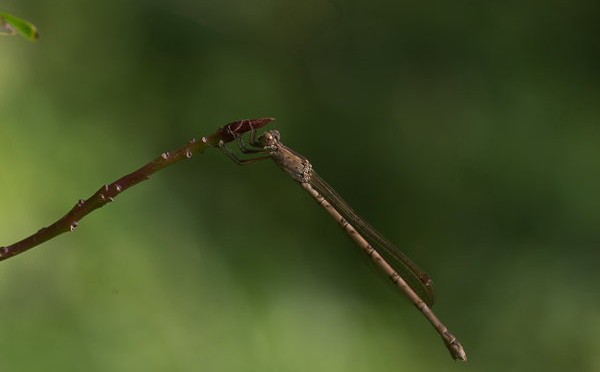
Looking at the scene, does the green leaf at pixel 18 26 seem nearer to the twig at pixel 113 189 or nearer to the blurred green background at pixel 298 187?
the twig at pixel 113 189

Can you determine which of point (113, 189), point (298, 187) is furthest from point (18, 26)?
point (298, 187)

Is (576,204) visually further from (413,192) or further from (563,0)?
(563,0)

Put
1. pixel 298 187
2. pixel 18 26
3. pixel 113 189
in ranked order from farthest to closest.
Result: pixel 298 187 < pixel 113 189 < pixel 18 26

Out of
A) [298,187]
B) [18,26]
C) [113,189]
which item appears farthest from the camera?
[298,187]

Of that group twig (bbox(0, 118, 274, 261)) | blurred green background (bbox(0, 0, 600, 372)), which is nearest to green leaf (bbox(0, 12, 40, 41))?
twig (bbox(0, 118, 274, 261))

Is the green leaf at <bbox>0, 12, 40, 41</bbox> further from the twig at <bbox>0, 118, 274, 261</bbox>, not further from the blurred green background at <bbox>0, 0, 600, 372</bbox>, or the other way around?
the blurred green background at <bbox>0, 0, 600, 372</bbox>

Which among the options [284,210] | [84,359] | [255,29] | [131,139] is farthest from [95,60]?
[84,359]

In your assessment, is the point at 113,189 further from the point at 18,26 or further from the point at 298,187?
the point at 298,187
